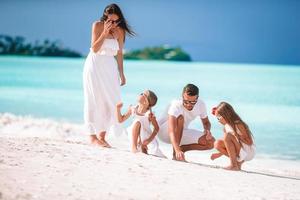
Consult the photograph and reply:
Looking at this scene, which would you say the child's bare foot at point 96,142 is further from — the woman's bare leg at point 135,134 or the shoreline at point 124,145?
the woman's bare leg at point 135,134

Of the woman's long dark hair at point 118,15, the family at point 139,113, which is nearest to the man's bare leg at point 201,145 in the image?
the family at point 139,113

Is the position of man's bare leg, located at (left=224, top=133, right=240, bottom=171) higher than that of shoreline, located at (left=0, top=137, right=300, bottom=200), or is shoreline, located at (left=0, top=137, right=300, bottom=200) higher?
man's bare leg, located at (left=224, top=133, right=240, bottom=171)

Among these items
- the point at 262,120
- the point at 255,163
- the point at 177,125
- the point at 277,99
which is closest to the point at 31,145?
the point at 177,125

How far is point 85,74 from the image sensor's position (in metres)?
6.57

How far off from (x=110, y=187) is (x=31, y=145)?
1.50 meters

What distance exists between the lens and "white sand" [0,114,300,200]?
470 cm

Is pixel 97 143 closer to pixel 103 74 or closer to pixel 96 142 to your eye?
pixel 96 142

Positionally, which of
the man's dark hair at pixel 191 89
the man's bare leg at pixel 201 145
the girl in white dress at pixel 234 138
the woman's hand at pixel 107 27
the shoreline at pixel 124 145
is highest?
the woman's hand at pixel 107 27

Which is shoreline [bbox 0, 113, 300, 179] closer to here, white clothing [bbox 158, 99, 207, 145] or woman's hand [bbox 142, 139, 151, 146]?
white clothing [bbox 158, 99, 207, 145]

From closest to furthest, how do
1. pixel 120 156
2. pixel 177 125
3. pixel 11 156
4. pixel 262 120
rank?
pixel 11 156 < pixel 120 156 < pixel 177 125 < pixel 262 120

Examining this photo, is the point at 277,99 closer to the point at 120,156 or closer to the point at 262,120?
the point at 262,120

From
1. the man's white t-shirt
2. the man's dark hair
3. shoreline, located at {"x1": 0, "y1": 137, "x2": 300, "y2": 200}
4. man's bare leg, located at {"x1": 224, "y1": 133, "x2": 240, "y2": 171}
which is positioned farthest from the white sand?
the man's dark hair

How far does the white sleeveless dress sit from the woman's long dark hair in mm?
168

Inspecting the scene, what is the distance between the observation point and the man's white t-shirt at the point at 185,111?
247 inches
